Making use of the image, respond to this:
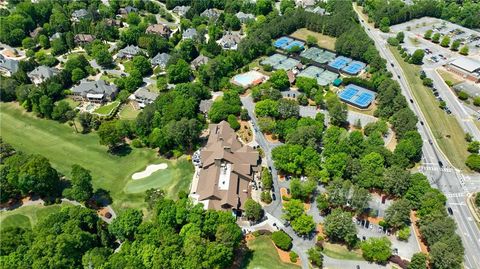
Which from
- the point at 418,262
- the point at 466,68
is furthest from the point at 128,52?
the point at 466,68

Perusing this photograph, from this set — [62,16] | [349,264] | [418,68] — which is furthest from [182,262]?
[62,16]

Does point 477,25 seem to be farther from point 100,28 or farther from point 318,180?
point 100,28

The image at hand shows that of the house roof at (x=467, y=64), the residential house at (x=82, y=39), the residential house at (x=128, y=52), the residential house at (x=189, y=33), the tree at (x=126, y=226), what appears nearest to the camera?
the tree at (x=126, y=226)

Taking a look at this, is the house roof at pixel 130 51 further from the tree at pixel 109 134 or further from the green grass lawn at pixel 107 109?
the tree at pixel 109 134

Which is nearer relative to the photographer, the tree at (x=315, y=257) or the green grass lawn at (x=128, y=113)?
the tree at (x=315, y=257)

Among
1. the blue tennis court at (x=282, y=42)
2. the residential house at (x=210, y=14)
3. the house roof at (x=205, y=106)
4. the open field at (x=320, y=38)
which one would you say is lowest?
the open field at (x=320, y=38)

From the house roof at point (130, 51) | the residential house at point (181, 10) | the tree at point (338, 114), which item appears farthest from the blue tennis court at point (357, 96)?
the residential house at point (181, 10)
